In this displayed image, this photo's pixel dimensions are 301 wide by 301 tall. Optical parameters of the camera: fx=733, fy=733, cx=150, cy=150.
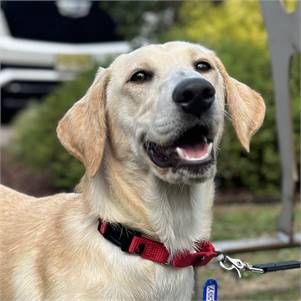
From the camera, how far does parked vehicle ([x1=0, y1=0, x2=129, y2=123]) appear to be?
11.0m

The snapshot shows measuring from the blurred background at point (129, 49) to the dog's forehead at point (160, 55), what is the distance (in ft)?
8.22

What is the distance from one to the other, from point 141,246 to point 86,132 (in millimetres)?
565

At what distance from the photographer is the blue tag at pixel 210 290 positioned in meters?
3.40

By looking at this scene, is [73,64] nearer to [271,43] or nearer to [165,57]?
[271,43]

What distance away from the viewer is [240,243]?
5898 millimetres

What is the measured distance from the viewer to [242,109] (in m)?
3.51

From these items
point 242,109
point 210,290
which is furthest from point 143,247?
point 242,109

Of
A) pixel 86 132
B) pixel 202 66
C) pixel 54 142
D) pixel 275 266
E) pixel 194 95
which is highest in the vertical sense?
pixel 194 95

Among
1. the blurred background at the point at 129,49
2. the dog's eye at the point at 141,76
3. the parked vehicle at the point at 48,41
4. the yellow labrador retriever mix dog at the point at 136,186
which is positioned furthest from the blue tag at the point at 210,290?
the parked vehicle at the point at 48,41

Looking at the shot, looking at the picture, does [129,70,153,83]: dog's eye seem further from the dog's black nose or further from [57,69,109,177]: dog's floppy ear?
the dog's black nose

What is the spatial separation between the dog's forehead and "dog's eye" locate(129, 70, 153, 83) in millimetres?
33

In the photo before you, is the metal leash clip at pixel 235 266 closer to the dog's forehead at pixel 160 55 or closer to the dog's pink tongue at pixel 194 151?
the dog's pink tongue at pixel 194 151

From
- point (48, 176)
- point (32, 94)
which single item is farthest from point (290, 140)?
point (32, 94)

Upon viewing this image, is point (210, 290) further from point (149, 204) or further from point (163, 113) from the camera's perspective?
point (163, 113)
